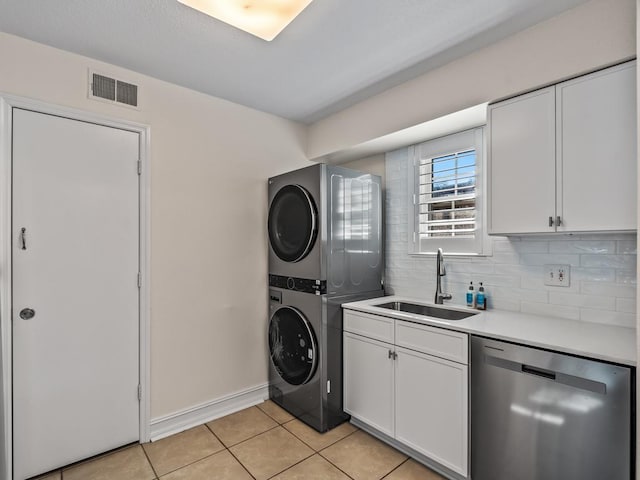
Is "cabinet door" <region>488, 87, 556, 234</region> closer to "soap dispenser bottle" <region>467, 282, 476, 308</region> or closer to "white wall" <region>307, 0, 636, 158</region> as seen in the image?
"white wall" <region>307, 0, 636, 158</region>

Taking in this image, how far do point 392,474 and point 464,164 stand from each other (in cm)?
210

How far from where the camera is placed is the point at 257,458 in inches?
85.7

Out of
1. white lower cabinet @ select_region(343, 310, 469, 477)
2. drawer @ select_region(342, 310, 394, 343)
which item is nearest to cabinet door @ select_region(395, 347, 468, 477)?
white lower cabinet @ select_region(343, 310, 469, 477)

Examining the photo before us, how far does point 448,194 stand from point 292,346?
1713 mm

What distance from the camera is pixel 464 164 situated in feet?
8.22

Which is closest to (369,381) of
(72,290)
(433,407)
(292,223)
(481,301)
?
(433,407)

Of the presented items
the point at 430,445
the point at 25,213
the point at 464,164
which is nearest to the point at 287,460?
the point at 430,445

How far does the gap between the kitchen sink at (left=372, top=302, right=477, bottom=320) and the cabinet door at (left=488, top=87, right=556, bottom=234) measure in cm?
66

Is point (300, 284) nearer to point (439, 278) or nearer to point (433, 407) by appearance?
point (439, 278)

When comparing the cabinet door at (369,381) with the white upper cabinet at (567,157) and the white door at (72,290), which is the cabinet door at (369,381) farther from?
the white door at (72,290)

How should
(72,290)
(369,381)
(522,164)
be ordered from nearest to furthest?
(522,164)
(72,290)
(369,381)

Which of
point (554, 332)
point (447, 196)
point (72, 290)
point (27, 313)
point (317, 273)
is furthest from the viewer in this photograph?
point (447, 196)

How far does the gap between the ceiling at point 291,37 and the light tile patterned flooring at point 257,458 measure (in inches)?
99.5

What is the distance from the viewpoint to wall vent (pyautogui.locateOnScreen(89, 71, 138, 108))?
2178mm
